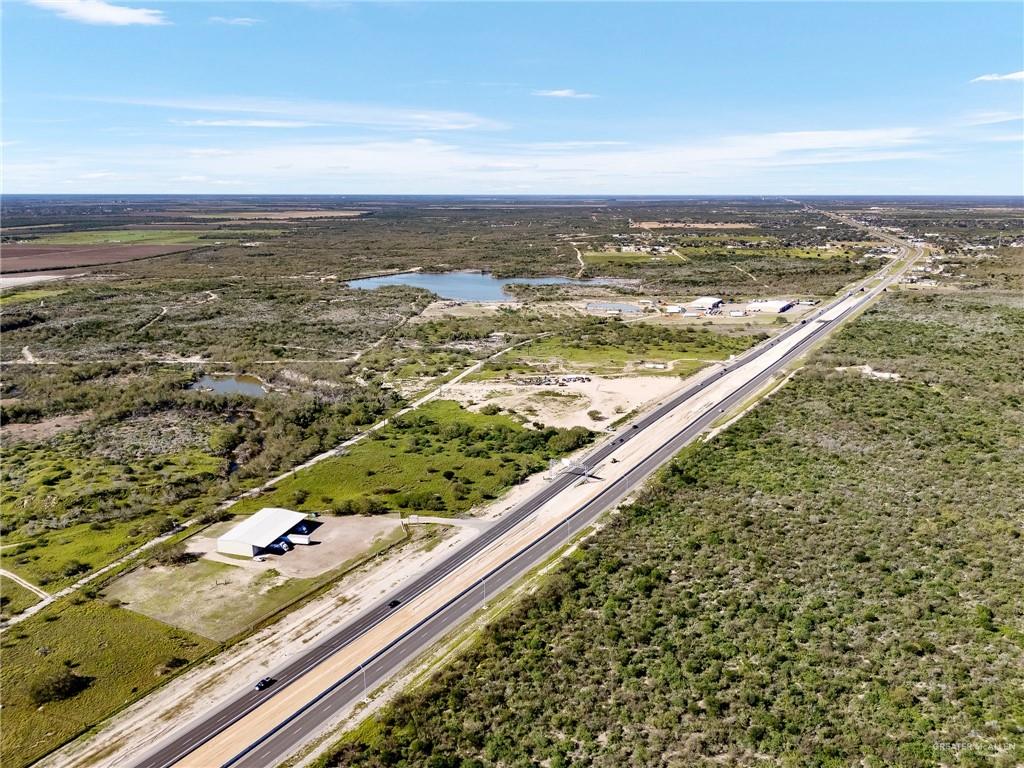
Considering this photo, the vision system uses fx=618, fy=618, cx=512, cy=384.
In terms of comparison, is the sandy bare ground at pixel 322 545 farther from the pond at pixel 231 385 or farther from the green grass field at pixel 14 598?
the pond at pixel 231 385

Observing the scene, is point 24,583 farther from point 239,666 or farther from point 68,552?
point 239,666

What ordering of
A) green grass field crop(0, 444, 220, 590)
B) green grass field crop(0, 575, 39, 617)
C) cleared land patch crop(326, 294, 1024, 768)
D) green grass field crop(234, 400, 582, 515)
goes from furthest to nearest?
green grass field crop(234, 400, 582, 515) < green grass field crop(0, 444, 220, 590) < green grass field crop(0, 575, 39, 617) < cleared land patch crop(326, 294, 1024, 768)

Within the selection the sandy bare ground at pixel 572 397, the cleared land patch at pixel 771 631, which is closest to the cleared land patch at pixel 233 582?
the cleared land patch at pixel 771 631

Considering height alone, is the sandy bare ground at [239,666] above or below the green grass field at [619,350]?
below

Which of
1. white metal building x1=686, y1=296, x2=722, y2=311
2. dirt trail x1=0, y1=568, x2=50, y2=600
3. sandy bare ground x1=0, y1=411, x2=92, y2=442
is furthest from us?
white metal building x1=686, y1=296, x2=722, y2=311

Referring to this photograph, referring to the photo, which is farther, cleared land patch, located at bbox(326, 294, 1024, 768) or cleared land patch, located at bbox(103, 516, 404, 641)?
cleared land patch, located at bbox(103, 516, 404, 641)

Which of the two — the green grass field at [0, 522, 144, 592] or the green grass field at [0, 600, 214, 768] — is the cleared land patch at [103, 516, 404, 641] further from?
the green grass field at [0, 522, 144, 592]

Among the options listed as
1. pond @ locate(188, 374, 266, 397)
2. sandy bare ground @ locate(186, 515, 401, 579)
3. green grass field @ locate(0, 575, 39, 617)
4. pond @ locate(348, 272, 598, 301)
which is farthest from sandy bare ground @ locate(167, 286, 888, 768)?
pond @ locate(348, 272, 598, 301)
